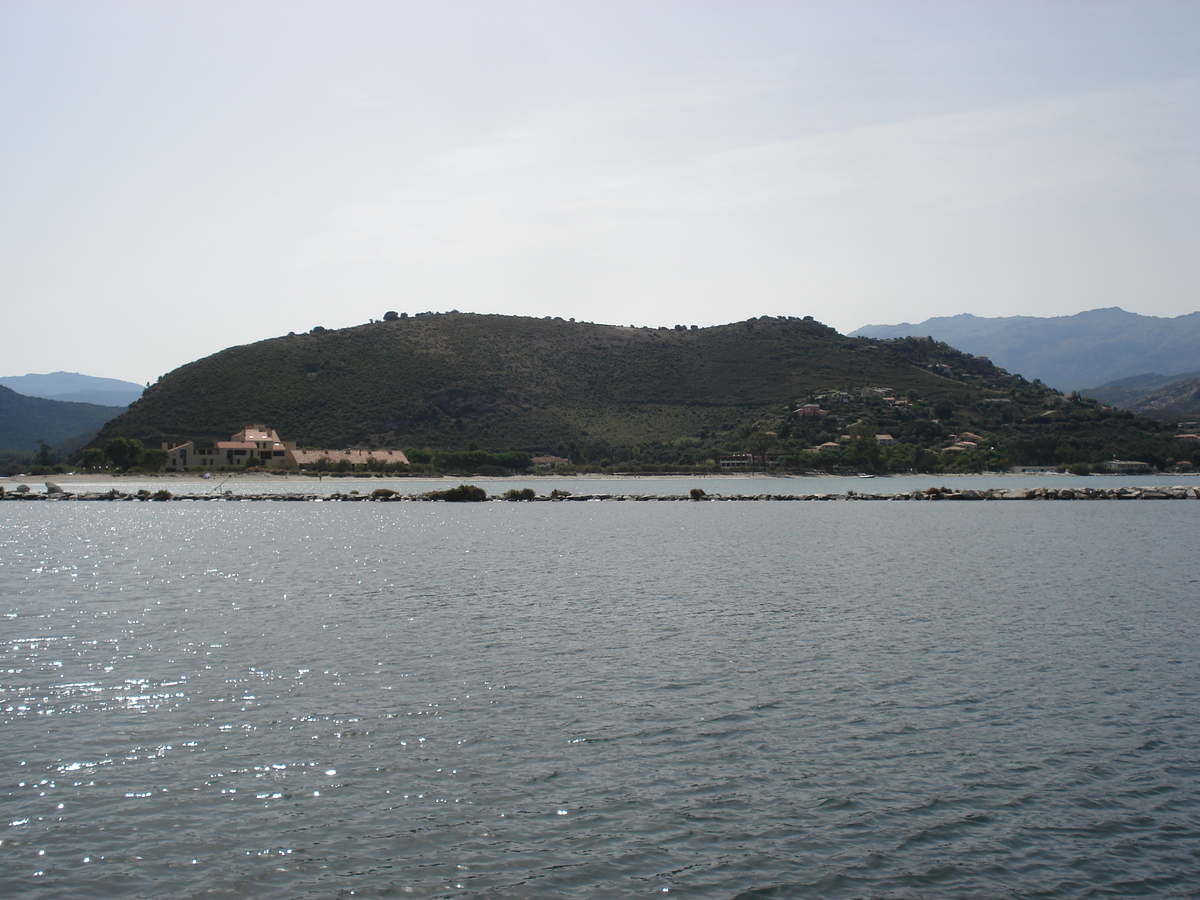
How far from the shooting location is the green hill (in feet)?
426

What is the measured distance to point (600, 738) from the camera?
12.9 m

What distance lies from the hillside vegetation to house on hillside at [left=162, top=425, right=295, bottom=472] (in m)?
4.11

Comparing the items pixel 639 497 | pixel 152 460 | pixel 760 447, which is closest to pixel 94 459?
pixel 152 460

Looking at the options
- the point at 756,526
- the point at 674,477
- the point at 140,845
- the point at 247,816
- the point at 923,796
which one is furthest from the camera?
the point at 674,477

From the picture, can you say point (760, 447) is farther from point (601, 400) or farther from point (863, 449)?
point (601, 400)

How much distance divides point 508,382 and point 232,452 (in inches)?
1850

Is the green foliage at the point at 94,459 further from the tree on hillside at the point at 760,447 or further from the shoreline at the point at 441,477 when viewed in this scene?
the tree on hillside at the point at 760,447

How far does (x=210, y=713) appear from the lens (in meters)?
14.1

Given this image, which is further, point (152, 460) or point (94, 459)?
point (94, 459)

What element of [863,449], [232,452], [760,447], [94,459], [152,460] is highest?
[760,447]

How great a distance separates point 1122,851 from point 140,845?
10.3m

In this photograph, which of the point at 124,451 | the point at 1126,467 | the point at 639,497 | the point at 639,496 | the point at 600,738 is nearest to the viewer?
the point at 600,738

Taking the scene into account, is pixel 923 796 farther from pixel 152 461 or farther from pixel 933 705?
pixel 152 461

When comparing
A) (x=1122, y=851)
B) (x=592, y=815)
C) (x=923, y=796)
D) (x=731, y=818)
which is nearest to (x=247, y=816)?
(x=592, y=815)
